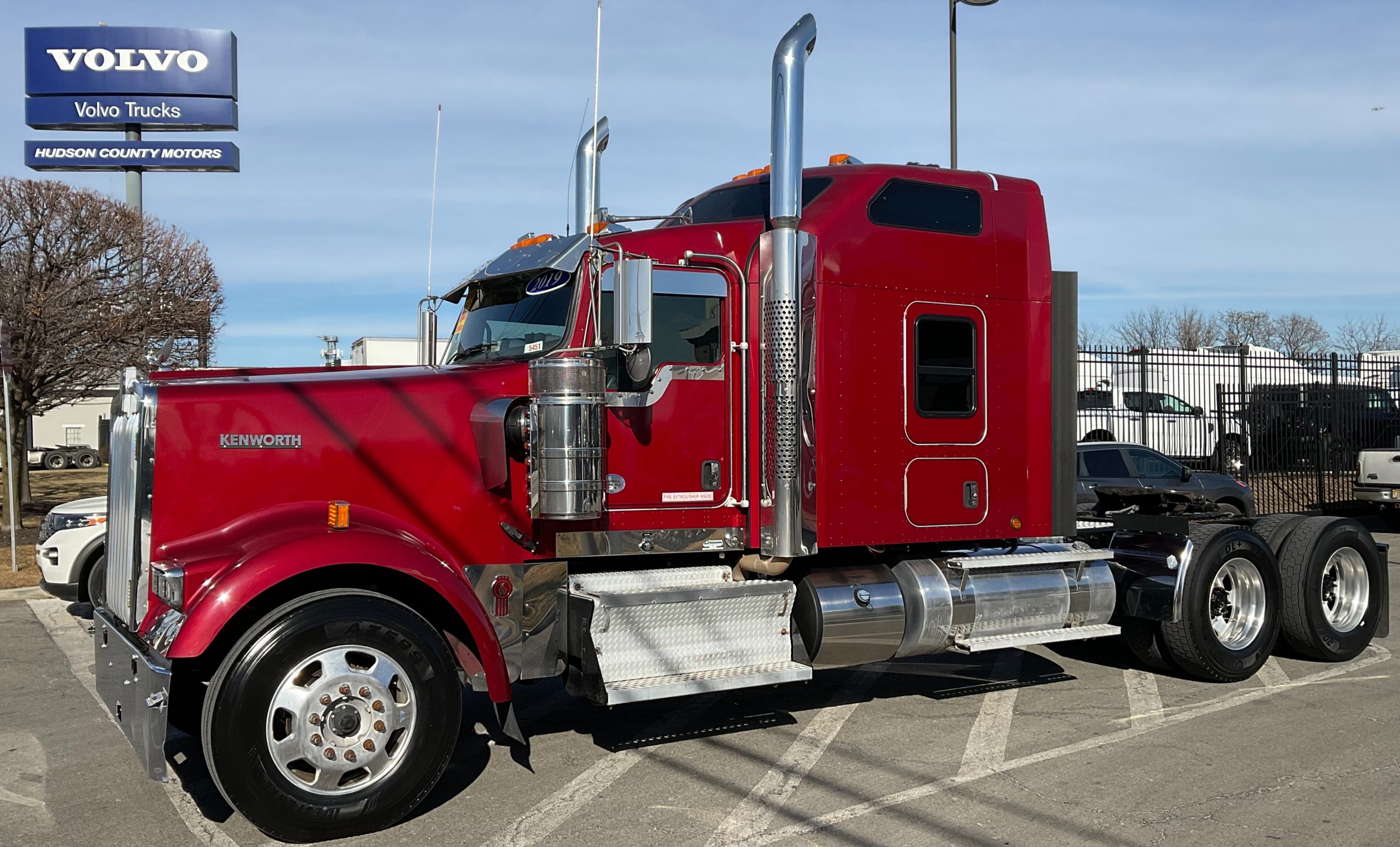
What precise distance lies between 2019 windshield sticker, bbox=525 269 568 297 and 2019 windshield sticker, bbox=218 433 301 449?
61.0 inches

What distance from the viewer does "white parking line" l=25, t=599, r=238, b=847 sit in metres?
4.99

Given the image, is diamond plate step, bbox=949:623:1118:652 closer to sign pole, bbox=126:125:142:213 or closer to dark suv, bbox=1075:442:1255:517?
dark suv, bbox=1075:442:1255:517

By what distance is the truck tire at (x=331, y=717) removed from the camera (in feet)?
15.4

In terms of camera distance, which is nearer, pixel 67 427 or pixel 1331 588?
pixel 1331 588

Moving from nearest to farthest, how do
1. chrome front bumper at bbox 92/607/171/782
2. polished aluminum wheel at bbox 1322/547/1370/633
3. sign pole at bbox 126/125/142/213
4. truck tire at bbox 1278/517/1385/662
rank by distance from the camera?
chrome front bumper at bbox 92/607/171/782, truck tire at bbox 1278/517/1385/662, polished aluminum wheel at bbox 1322/547/1370/633, sign pole at bbox 126/125/142/213

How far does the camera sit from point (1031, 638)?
6.95m

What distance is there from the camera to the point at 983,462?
6992 mm

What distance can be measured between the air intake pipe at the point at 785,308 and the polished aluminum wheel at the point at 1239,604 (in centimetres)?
Result: 352

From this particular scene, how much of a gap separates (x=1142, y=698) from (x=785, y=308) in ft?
11.7

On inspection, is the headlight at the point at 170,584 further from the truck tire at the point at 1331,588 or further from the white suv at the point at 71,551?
the truck tire at the point at 1331,588

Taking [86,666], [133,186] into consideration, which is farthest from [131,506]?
[133,186]

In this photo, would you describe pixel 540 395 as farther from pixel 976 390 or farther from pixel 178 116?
pixel 178 116

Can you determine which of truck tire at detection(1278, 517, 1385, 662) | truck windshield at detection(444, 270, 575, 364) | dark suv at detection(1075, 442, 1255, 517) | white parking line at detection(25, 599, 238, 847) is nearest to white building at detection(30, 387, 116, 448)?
white parking line at detection(25, 599, 238, 847)

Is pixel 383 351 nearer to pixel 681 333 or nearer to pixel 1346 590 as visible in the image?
pixel 681 333
